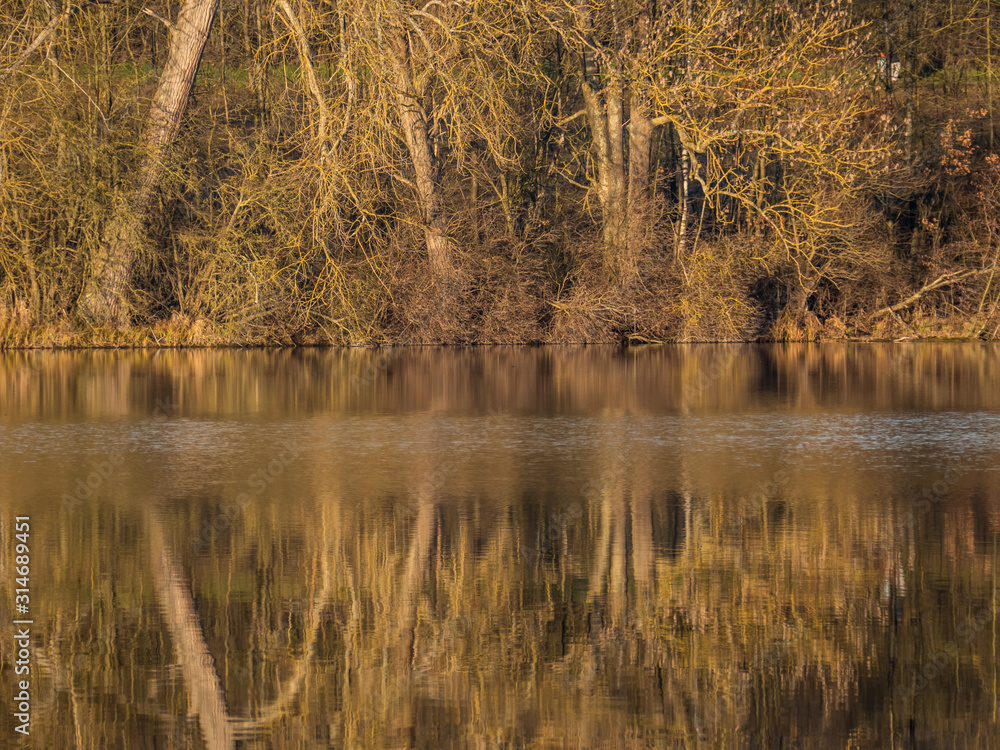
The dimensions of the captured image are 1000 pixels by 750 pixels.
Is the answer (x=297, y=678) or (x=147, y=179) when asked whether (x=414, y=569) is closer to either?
(x=297, y=678)

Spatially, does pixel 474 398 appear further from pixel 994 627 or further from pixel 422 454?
pixel 994 627

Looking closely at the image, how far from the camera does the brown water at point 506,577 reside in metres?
5.60

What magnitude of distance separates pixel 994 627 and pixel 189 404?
1293 centimetres

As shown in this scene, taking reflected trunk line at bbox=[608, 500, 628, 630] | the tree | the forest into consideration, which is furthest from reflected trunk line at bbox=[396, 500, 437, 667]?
the tree

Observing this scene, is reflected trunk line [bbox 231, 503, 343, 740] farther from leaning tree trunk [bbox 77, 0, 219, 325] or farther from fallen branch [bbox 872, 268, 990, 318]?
fallen branch [bbox 872, 268, 990, 318]

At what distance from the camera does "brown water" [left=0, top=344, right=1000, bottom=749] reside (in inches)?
220

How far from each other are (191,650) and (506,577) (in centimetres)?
208

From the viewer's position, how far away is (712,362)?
987 inches

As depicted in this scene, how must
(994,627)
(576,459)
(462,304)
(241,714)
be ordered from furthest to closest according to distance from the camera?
(462,304), (576,459), (994,627), (241,714)

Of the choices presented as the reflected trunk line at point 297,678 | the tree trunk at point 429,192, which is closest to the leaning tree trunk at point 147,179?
the tree trunk at point 429,192

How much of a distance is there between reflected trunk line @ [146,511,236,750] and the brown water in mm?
18

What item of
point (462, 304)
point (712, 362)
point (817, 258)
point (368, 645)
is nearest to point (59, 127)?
point (462, 304)

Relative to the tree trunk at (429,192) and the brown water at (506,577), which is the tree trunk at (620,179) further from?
the brown water at (506,577)

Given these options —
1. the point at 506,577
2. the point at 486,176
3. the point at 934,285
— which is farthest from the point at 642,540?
the point at 934,285
